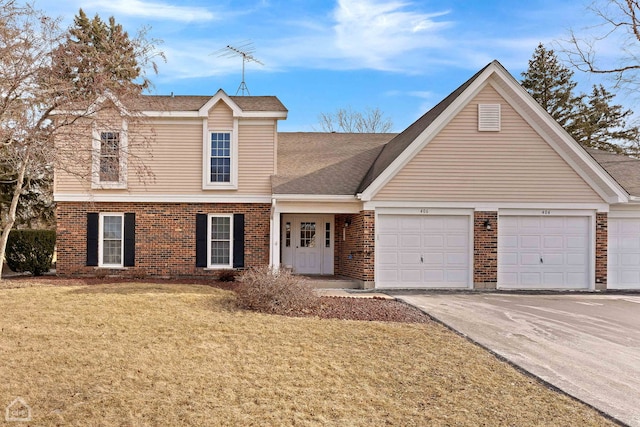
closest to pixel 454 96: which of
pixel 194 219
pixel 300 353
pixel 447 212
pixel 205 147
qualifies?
pixel 447 212

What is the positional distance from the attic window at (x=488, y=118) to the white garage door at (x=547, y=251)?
287cm

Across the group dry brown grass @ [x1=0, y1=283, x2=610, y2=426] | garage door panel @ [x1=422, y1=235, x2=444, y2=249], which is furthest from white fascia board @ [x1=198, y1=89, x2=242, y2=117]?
dry brown grass @ [x1=0, y1=283, x2=610, y2=426]

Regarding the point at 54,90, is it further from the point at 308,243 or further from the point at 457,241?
the point at 457,241

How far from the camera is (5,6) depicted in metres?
9.51

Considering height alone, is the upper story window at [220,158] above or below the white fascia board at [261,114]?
below

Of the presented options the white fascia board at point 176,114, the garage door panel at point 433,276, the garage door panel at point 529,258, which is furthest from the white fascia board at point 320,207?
the garage door panel at point 529,258

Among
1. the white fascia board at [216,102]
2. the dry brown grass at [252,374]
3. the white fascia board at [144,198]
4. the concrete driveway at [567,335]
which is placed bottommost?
the concrete driveway at [567,335]

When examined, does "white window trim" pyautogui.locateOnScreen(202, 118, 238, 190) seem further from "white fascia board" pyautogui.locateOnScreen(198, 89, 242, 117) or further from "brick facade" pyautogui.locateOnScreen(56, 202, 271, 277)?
"brick facade" pyautogui.locateOnScreen(56, 202, 271, 277)

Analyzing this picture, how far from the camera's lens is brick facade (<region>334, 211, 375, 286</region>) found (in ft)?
42.7

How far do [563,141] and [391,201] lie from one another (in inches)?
214

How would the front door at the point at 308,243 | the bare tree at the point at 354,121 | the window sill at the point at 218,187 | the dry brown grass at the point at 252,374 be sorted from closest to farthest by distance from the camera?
the dry brown grass at the point at 252,374 → the window sill at the point at 218,187 → the front door at the point at 308,243 → the bare tree at the point at 354,121

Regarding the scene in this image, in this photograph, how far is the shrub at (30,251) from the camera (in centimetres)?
1552

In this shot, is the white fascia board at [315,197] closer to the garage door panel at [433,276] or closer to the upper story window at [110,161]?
the garage door panel at [433,276]

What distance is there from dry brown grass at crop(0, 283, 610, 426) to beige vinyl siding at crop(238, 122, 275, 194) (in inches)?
267
